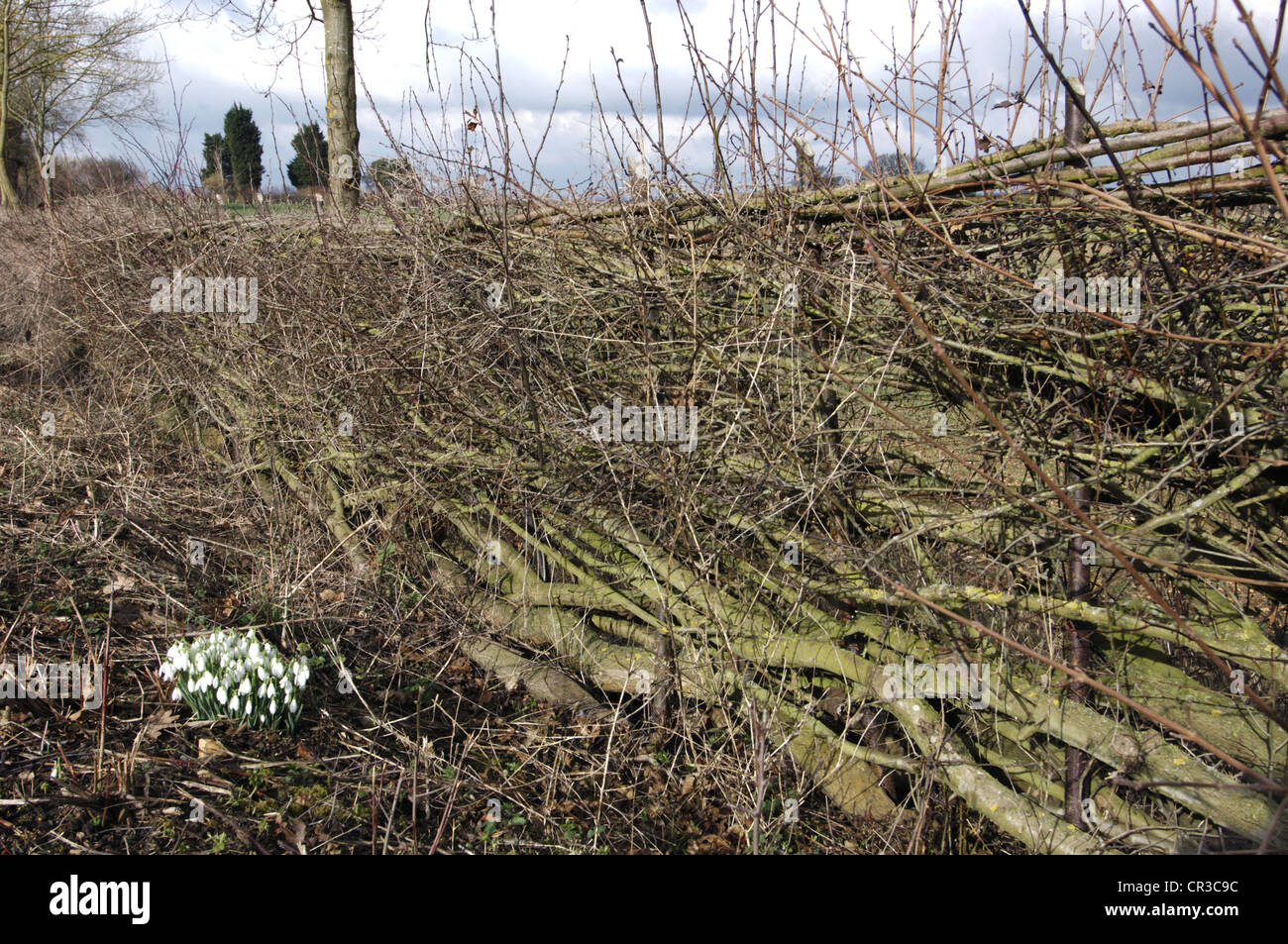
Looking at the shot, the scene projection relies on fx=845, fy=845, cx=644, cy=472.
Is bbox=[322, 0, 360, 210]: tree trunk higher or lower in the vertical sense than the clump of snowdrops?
higher

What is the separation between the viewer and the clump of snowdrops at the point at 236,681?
3.42 m

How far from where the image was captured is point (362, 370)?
464 centimetres

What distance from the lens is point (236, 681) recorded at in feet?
11.4

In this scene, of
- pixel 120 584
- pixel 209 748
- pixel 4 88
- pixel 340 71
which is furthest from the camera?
pixel 4 88

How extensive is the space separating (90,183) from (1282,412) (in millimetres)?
10485

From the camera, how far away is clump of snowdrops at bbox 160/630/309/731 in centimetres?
342

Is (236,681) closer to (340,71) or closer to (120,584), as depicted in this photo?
(120,584)

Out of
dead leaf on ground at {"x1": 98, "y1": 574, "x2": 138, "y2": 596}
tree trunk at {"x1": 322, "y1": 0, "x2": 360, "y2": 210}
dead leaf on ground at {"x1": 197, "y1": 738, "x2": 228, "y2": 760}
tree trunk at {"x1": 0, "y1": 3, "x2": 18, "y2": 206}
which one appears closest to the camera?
dead leaf on ground at {"x1": 197, "y1": 738, "x2": 228, "y2": 760}

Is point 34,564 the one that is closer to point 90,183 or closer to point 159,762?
point 159,762

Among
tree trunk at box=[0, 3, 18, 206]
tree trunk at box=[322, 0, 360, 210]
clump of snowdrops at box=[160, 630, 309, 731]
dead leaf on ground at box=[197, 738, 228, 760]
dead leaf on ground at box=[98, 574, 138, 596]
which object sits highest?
tree trunk at box=[0, 3, 18, 206]

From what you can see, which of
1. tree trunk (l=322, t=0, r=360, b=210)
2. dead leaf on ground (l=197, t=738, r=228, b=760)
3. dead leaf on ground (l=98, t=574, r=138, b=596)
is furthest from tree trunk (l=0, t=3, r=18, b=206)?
dead leaf on ground (l=197, t=738, r=228, b=760)

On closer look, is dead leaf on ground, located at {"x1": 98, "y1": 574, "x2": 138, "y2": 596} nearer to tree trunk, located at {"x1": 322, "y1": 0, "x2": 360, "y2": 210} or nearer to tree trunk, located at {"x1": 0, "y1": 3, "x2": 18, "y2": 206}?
tree trunk, located at {"x1": 322, "y1": 0, "x2": 360, "y2": 210}

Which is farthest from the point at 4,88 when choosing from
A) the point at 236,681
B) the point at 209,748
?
the point at 209,748
